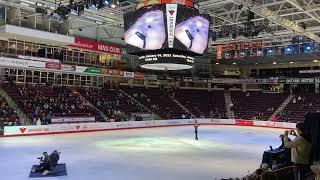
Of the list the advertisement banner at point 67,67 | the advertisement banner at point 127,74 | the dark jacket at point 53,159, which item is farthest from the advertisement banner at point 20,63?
the dark jacket at point 53,159

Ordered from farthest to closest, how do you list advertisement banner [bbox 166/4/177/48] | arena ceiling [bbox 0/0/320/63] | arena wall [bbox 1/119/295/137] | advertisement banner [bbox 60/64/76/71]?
1. advertisement banner [bbox 60/64/76/71]
2. arena wall [bbox 1/119/295/137]
3. arena ceiling [bbox 0/0/320/63]
4. advertisement banner [bbox 166/4/177/48]

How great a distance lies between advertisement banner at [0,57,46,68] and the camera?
92.9ft

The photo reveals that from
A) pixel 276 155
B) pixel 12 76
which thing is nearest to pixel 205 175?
pixel 276 155

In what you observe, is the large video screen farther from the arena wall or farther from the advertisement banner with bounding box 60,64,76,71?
the advertisement banner with bounding box 60,64,76,71

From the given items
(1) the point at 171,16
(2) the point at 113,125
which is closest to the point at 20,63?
(2) the point at 113,125

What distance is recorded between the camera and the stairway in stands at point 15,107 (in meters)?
26.8

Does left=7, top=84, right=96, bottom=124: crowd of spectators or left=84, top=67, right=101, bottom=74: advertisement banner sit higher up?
left=84, top=67, right=101, bottom=74: advertisement banner

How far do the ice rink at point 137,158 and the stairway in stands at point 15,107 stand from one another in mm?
4364

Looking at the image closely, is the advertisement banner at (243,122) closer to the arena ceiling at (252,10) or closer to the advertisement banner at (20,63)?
the arena ceiling at (252,10)

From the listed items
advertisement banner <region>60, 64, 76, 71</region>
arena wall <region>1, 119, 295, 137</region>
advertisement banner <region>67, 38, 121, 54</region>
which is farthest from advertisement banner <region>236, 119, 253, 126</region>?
advertisement banner <region>60, 64, 76, 71</region>

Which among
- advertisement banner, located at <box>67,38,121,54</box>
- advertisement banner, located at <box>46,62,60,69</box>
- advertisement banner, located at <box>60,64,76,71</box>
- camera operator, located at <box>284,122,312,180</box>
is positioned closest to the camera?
camera operator, located at <box>284,122,312,180</box>

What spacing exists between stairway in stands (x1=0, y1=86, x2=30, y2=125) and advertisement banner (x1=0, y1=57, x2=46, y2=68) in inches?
93.8

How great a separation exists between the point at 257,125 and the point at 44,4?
1028 inches

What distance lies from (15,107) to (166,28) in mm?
16326
